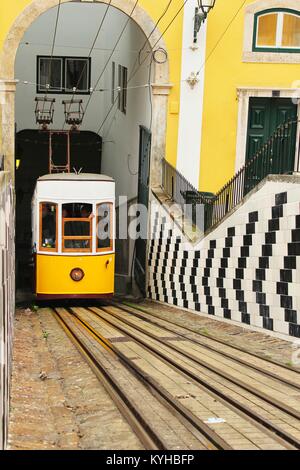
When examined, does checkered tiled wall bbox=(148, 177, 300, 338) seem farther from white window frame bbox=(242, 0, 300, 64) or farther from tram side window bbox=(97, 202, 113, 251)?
white window frame bbox=(242, 0, 300, 64)

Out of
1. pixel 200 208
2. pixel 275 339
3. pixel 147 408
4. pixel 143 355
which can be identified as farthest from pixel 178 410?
pixel 200 208

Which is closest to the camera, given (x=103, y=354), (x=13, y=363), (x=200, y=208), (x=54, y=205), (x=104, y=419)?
(x=104, y=419)

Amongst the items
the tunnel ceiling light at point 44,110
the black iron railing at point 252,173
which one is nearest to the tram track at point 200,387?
the black iron railing at point 252,173

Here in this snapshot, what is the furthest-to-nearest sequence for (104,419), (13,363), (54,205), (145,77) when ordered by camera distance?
(145,77)
(54,205)
(13,363)
(104,419)

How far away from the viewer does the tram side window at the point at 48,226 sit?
14.8 meters

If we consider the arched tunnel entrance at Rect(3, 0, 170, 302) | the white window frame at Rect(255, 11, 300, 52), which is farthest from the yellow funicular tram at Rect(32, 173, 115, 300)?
the white window frame at Rect(255, 11, 300, 52)

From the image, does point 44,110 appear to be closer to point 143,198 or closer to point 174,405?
point 143,198

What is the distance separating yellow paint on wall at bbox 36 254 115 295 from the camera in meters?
14.9

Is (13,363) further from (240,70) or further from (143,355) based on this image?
(240,70)

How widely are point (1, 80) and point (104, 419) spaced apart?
10116 mm

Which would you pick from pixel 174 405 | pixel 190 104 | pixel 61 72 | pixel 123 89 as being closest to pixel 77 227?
pixel 190 104

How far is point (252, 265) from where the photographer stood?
11.0 metres

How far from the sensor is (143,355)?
930cm

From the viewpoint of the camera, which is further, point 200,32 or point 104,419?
point 200,32
